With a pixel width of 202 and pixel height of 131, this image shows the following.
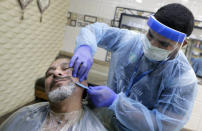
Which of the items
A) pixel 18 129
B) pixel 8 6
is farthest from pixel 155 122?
pixel 8 6

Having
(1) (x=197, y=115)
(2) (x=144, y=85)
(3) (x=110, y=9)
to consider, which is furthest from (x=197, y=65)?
(2) (x=144, y=85)

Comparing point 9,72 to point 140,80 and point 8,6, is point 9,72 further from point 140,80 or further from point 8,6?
point 140,80

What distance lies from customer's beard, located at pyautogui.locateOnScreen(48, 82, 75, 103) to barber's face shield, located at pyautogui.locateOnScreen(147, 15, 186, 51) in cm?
61

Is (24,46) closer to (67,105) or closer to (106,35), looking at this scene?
(106,35)

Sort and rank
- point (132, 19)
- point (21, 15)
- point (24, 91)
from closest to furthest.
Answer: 1. point (21, 15)
2. point (24, 91)
3. point (132, 19)

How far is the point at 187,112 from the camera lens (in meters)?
0.97

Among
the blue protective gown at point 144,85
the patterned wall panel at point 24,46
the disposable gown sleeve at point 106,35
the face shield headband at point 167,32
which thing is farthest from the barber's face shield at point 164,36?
the patterned wall panel at point 24,46

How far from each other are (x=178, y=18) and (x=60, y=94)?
31.9 inches

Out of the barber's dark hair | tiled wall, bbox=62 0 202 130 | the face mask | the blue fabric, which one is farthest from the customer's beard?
the blue fabric

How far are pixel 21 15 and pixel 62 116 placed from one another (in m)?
1.40

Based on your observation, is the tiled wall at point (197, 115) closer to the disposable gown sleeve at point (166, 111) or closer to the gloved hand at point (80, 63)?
the disposable gown sleeve at point (166, 111)

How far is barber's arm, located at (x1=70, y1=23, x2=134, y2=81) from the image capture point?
3.45 ft

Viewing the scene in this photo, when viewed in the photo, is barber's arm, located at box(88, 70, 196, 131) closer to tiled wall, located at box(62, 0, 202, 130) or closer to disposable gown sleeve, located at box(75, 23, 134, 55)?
disposable gown sleeve, located at box(75, 23, 134, 55)

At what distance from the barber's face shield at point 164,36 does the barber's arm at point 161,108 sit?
8.6 inches
